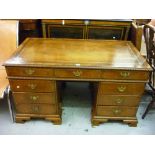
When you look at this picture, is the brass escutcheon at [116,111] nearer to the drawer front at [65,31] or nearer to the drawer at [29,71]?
the drawer at [29,71]

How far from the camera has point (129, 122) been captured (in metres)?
1.64

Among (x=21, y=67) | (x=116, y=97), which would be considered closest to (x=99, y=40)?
(x=116, y=97)

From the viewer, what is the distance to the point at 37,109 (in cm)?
158

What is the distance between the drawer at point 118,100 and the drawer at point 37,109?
384mm

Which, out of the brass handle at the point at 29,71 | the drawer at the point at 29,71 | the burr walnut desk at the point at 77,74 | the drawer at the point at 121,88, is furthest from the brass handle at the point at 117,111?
the brass handle at the point at 29,71

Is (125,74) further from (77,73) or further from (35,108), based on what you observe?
(35,108)

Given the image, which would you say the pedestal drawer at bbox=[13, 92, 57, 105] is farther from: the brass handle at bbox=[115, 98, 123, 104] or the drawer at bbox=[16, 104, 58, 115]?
the brass handle at bbox=[115, 98, 123, 104]

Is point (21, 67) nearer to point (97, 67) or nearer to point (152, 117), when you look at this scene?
point (97, 67)

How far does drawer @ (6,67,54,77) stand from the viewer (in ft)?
4.41

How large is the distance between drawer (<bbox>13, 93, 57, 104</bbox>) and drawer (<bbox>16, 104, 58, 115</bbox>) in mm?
45

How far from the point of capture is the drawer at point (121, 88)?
1407mm

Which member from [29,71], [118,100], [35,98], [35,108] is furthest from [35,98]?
[118,100]

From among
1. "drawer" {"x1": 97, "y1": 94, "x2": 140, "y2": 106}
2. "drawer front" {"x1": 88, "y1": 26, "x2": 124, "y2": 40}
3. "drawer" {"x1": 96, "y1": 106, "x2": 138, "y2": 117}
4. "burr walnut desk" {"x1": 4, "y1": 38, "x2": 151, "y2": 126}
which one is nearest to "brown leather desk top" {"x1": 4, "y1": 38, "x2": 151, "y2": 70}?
"burr walnut desk" {"x1": 4, "y1": 38, "x2": 151, "y2": 126}

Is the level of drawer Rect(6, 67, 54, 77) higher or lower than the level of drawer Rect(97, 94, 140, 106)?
higher
